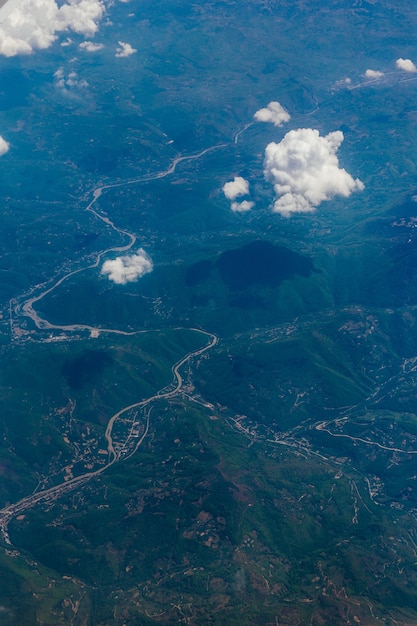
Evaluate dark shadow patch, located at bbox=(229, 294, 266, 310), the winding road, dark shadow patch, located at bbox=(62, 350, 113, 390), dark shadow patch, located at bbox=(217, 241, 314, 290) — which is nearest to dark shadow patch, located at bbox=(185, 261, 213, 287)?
dark shadow patch, located at bbox=(217, 241, 314, 290)

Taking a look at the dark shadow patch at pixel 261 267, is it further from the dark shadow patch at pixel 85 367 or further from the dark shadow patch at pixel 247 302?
the dark shadow patch at pixel 85 367

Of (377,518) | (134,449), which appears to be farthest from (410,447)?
(134,449)

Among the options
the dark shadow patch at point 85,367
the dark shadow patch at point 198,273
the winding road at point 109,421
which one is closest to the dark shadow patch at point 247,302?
the dark shadow patch at point 198,273

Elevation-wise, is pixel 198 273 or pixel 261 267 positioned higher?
pixel 198 273

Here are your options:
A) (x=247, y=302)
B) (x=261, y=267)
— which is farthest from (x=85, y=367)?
(x=261, y=267)

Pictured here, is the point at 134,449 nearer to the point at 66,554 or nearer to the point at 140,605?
the point at 66,554

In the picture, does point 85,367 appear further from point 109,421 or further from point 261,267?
point 261,267

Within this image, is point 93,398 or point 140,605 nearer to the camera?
point 140,605
